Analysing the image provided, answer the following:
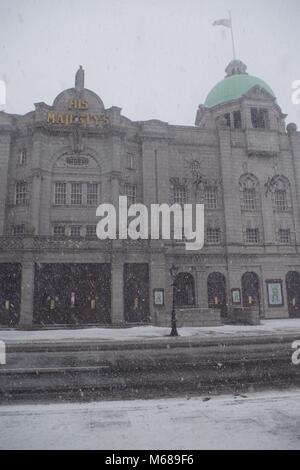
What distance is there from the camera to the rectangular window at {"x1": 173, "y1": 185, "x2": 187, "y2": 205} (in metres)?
35.8

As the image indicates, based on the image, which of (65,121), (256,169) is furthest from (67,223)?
(256,169)

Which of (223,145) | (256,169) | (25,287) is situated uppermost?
(223,145)

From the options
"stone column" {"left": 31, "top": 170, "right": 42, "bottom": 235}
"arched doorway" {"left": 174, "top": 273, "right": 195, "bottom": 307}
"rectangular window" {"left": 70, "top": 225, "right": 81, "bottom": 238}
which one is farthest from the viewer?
"arched doorway" {"left": 174, "top": 273, "right": 195, "bottom": 307}

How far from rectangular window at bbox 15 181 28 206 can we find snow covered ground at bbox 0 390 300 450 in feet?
93.2

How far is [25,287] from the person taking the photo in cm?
2833

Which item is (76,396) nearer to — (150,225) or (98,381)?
(98,381)

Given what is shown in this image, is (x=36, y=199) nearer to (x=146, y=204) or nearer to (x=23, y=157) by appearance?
(x=23, y=157)

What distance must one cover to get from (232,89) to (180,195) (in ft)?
54.8

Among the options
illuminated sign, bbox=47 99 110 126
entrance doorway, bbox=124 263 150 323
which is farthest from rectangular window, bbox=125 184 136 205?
entrance doorway, bbox=124 263 150 323

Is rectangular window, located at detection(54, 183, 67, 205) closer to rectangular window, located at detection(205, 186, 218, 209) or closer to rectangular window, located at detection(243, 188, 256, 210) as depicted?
rectangular window, located at detection(205, 186, 218, 209)

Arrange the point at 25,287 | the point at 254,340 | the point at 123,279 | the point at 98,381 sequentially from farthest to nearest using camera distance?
the point at 123,279 → the point at 25,287 → the point at 254,340 → the point at 98,381

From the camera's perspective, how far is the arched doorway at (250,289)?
35156 mm

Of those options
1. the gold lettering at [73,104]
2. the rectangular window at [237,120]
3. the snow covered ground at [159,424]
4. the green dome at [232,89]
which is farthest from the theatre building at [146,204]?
the snow covered ground at [159,424]
